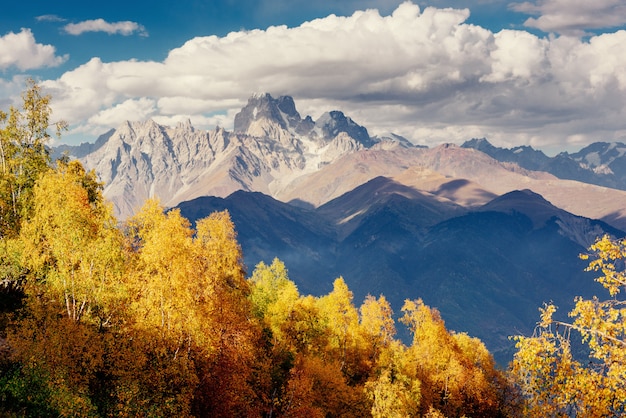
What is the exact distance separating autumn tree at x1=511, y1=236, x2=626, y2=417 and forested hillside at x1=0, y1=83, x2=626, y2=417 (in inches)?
2.6

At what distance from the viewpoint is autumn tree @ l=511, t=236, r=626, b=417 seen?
1762 cm

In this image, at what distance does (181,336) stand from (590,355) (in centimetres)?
3274

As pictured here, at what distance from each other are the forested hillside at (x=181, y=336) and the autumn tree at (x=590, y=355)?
66 mm

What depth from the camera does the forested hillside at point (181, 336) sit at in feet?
60.6

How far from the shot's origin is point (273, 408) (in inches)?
2453

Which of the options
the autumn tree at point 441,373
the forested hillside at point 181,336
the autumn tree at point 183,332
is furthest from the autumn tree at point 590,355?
the autumn tree at point 441,373

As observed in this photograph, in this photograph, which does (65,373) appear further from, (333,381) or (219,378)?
(333,381)

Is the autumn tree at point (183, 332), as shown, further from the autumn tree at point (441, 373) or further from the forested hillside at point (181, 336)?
the autumn tree at point (441, 373)

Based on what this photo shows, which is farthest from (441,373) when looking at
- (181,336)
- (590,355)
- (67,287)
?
(590,355)

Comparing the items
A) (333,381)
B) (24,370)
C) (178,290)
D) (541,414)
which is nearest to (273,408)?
(333,381)

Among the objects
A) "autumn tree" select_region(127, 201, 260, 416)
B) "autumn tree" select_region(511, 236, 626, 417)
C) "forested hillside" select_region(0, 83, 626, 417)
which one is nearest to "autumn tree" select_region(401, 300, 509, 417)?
"forested hillside" select_region(0, 83, 626, 417)

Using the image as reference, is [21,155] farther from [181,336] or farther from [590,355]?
[590,355]

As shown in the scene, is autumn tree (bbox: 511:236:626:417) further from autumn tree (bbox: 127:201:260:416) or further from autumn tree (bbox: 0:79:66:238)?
autumn tree (bbox: 0:79:66:238)

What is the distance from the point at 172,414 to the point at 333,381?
3786 cm
